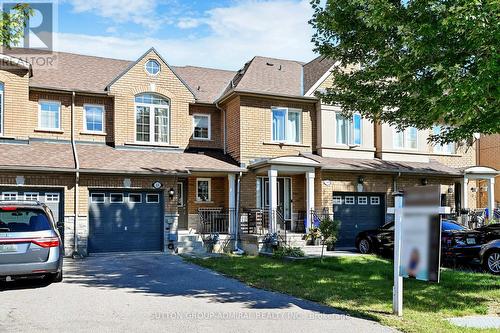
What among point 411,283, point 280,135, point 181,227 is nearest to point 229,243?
point 181,227

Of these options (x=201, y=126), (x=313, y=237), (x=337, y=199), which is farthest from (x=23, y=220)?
(x=337, y=199)

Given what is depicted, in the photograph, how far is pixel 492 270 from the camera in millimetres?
13828

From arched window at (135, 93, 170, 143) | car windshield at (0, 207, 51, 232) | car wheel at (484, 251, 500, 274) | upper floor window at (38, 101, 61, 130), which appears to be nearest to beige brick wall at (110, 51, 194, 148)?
arched window at (135, 93, 170, 143)

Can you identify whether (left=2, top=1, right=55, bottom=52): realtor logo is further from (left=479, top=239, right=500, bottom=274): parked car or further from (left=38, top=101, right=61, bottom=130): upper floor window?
(left=479, top=239, right=500, bottom=274): parked car

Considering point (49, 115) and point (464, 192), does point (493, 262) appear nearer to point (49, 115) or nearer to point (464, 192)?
point (464, 192)

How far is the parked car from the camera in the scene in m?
13.8

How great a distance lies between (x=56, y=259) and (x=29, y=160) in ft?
25.1

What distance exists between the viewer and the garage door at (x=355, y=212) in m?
21.9

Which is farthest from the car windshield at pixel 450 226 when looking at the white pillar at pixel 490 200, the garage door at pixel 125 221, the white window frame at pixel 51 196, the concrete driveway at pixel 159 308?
the white window frame at pixel 51 196

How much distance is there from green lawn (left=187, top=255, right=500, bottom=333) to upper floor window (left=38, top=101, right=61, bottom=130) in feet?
28.3

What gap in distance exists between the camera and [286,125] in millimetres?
21922

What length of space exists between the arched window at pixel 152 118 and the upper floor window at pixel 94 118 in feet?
4.65

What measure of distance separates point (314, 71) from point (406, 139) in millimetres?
5376

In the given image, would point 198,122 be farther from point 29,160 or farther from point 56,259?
point 56,259
